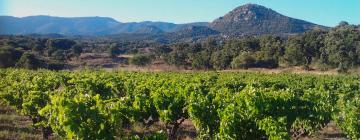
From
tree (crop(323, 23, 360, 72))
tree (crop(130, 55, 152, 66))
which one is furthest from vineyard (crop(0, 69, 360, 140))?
tree (crop(130, 55, 152, 66))

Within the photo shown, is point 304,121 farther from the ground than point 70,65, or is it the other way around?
point 304,121

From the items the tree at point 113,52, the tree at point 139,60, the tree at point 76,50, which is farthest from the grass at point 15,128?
the tree at point 113,52

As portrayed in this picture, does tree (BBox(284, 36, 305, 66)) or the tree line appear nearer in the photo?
the tree line

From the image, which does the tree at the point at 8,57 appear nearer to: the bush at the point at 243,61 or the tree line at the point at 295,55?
the tree line at the point at 295,55

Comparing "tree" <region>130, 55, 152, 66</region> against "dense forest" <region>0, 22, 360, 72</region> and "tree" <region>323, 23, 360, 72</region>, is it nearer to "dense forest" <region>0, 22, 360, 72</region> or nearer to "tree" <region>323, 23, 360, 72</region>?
"dense forest" <region>0, 22, 360, 72</region>

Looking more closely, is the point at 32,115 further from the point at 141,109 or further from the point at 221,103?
the point at 221,103

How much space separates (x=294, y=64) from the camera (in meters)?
72.9

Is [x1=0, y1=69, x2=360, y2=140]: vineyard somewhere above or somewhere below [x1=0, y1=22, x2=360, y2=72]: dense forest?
above

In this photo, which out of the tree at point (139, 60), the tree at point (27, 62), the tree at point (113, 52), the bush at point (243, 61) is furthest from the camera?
the tree at point (113, 52)

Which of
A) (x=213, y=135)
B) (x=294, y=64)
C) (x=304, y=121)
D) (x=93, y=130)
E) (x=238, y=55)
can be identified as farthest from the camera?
(x=238, y=55)

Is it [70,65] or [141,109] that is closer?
[141,109]

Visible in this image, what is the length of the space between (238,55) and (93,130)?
223 feet

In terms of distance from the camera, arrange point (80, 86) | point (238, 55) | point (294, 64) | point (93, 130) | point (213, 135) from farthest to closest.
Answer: point (238, 55), point (294, 64), point (80, 86), point (213, 135), point (93, 130)

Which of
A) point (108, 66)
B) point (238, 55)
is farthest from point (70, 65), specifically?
point (238, 55)
